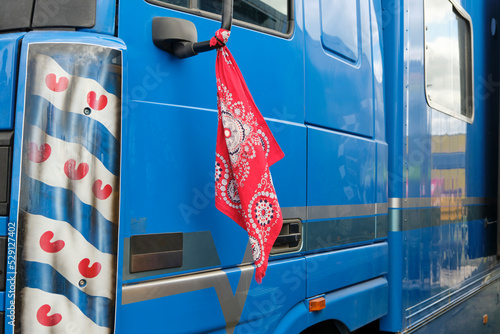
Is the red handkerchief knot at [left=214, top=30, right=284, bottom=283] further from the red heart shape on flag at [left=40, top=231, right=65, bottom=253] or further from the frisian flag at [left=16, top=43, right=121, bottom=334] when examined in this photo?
the red heart shape on flag at [left=40, top=231, right=65, bottom=253]

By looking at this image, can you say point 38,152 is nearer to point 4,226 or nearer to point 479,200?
point 4,226

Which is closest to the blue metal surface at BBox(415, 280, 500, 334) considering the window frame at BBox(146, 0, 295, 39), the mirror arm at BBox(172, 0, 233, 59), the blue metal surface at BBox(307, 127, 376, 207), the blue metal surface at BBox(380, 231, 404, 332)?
the blue metal surface at BBox(380, 231, 404, 332)

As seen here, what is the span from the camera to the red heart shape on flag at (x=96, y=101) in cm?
155

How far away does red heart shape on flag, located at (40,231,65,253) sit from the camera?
1.49 m

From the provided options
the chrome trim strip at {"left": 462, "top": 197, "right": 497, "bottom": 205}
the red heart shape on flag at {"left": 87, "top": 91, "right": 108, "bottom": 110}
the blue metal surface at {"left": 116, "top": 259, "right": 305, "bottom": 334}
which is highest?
the red heart shape on flag at {"left": 87, "top": 91, "right": 108, "bottom": 110}

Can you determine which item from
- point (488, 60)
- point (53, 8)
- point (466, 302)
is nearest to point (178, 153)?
point (53, 8)

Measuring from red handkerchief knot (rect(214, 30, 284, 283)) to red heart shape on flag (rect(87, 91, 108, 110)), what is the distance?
0.42 meters

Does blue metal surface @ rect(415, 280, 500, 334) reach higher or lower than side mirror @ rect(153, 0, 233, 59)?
lower

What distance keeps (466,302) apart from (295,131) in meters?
2.61

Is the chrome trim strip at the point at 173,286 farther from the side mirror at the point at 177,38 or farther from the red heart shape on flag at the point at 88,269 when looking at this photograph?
the side mirror at the point at 177,38

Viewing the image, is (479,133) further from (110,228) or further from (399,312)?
(110,228)

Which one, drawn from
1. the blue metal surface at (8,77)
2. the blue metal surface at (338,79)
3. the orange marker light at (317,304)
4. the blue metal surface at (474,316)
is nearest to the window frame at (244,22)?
the blue metal surface at (338,79)

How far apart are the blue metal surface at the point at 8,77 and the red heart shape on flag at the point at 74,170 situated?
0.64ft

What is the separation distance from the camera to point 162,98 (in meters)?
1.77
